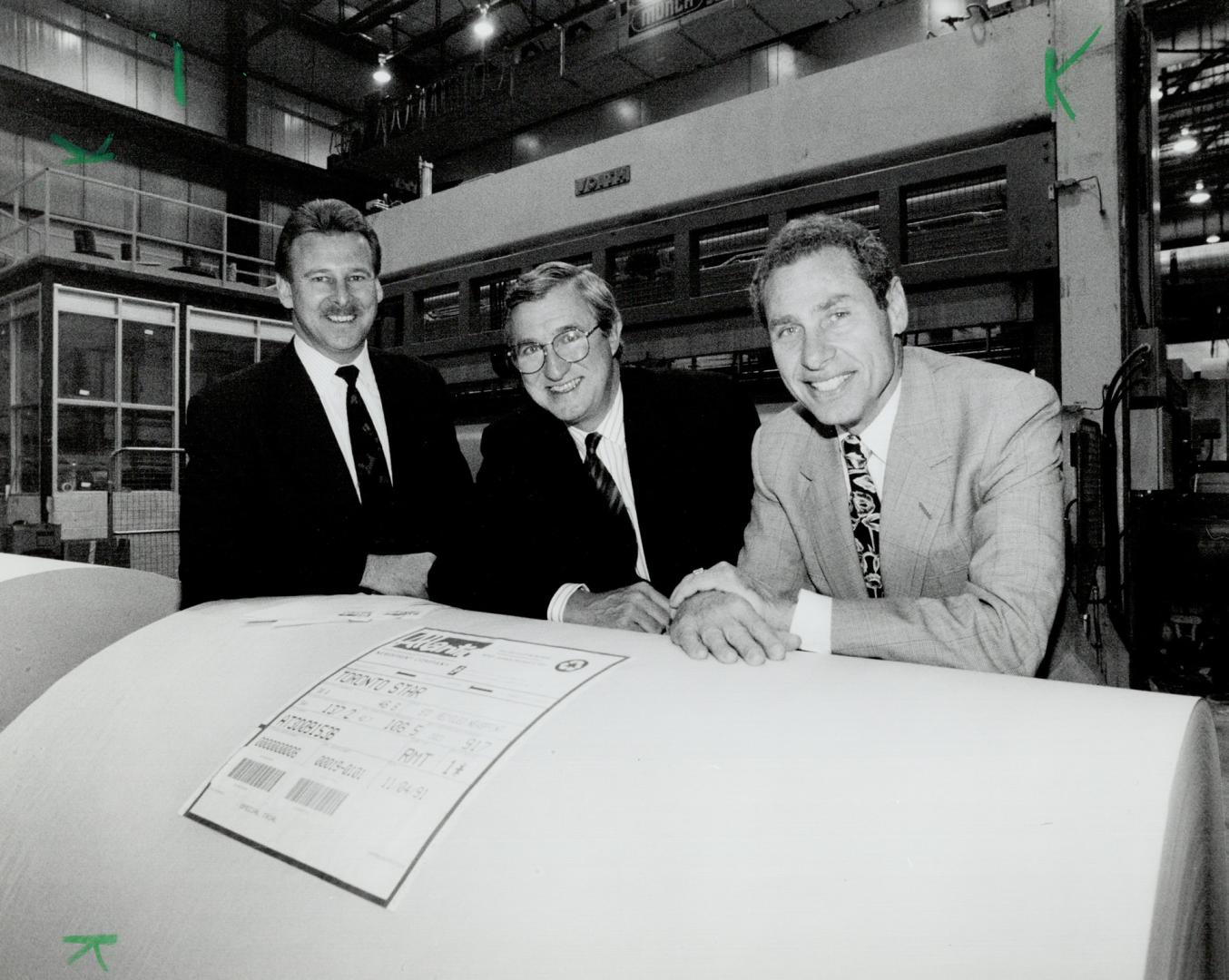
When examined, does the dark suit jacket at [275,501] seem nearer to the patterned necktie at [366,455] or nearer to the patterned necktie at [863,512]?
the patterned necktie at [366,455]

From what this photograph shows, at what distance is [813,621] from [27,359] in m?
7.49

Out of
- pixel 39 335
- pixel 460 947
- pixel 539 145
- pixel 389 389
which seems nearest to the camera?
pixel 460 947

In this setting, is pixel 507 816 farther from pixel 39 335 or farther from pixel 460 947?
pixel 39 335

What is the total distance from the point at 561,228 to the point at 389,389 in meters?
0.74

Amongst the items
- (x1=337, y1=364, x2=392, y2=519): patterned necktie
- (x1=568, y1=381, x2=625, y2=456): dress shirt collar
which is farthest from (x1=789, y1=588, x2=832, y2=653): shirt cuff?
(x1=337, y1=364, x2=392, y2=519): patterned necktie

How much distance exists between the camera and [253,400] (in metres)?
1.35

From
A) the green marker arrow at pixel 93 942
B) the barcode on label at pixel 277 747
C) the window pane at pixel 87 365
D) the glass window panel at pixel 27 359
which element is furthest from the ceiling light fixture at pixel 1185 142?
the window pane at pixel 87 365

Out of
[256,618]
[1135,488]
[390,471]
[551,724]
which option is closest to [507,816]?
[551,724]

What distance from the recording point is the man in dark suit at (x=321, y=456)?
4.09ft

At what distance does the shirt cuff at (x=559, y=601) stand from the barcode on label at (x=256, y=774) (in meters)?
0.66

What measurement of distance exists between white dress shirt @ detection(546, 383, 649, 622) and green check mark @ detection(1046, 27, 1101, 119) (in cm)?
89

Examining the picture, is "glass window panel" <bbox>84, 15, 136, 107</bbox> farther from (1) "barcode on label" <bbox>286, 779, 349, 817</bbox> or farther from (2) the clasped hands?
(1) "barcode on label" <bbox>286, 779, 349, 817</bbox>

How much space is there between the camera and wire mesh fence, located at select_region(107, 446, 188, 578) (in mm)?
5340

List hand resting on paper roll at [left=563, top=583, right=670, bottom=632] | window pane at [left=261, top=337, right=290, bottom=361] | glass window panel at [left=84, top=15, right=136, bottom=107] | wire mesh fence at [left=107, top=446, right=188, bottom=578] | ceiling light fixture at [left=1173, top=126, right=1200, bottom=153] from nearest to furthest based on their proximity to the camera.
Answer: hand resting on paper roll at [left=563, top=583, right=670, bottom=632], wire mesh fence at [left=107, top=446, right=188, bottom=578], ceiling light fixture at [left=1173, top=126, right=1200, bottom=153], window pane at [left=261, top=337, right=290, bottom=361], glass window panel at [left=84, top=15, right=136, bottom=107]
